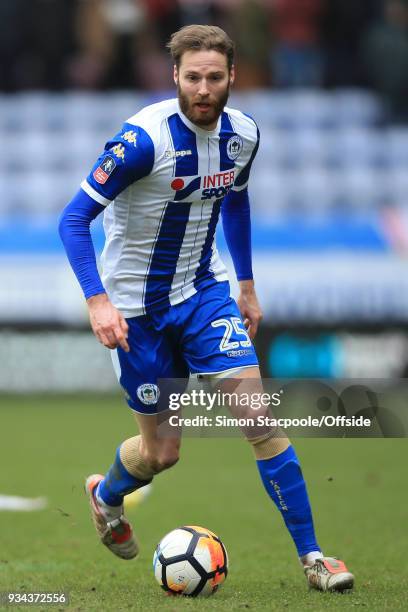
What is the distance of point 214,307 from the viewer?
5.82 meters

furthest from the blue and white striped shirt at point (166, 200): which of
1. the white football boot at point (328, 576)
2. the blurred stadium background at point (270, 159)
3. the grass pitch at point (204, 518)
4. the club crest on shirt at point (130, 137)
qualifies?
the blurred stadium background at point (270, 159)

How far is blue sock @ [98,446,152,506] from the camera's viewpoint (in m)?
6.16

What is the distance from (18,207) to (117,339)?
35.0 feet

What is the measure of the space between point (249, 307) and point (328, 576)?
148 centimetres

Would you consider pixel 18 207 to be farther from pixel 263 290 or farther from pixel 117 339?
pixel 117 339

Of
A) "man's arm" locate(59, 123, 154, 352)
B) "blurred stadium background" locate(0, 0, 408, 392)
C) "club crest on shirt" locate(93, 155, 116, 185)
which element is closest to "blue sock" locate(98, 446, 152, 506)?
"man's arm" locate(59, 123, 154, 352)

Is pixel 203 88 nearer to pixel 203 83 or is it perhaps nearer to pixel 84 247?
pixel 203 83

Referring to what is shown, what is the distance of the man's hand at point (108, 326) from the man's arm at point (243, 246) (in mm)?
1123

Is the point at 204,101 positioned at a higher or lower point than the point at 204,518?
higher

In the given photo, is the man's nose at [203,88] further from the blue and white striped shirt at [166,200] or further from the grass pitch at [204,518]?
the grass pitch at [204,518]

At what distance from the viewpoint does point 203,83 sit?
553 centimetres

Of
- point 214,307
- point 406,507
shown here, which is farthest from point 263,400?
point 406,507

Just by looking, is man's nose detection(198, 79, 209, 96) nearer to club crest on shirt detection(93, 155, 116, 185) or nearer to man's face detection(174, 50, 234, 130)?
man's face detection(174, 50, 234, 130)
